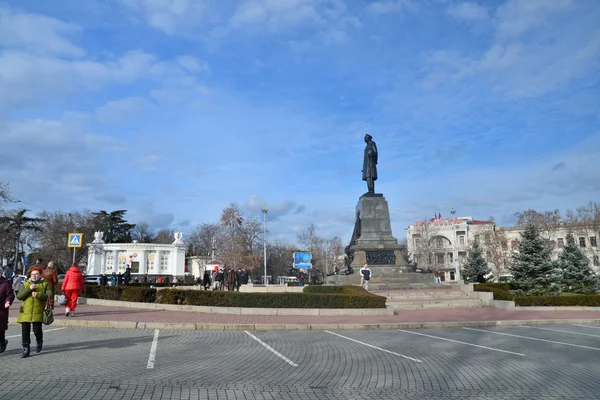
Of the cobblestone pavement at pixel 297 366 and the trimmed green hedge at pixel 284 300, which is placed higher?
the trimmed green hedge at pixel 284 300

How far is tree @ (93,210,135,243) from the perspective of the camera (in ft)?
262

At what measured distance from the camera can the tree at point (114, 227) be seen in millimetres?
79919

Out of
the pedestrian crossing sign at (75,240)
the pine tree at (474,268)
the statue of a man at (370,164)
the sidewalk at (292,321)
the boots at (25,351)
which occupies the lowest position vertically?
the sidewalk at (292,321)

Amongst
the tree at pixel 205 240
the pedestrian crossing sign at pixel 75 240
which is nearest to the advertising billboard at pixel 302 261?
the tree at pixel 205 240

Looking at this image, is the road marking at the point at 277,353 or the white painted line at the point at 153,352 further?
the road marking at the point at 277,353

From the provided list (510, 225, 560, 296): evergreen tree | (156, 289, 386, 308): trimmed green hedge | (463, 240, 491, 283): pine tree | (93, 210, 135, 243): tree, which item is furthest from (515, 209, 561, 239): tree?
(93, 210, 135, 243): tree

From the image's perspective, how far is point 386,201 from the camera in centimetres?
2955

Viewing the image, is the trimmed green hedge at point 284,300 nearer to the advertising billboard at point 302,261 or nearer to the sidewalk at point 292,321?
the sidewalk at point 292,321

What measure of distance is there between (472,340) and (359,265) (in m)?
16.5

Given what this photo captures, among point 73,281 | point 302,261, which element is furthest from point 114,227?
point 73,281

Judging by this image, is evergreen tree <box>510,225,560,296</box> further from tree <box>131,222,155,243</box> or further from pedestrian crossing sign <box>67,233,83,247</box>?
tree <box>131,222,155,243</box>

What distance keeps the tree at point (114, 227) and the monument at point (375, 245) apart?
62.1 meters

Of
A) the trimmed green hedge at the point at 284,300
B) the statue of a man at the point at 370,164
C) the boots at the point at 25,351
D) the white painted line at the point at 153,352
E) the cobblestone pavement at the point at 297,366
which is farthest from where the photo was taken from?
the statue of a man at the point at 370,164

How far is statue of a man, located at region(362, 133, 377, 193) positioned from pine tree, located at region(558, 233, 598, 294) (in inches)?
527
